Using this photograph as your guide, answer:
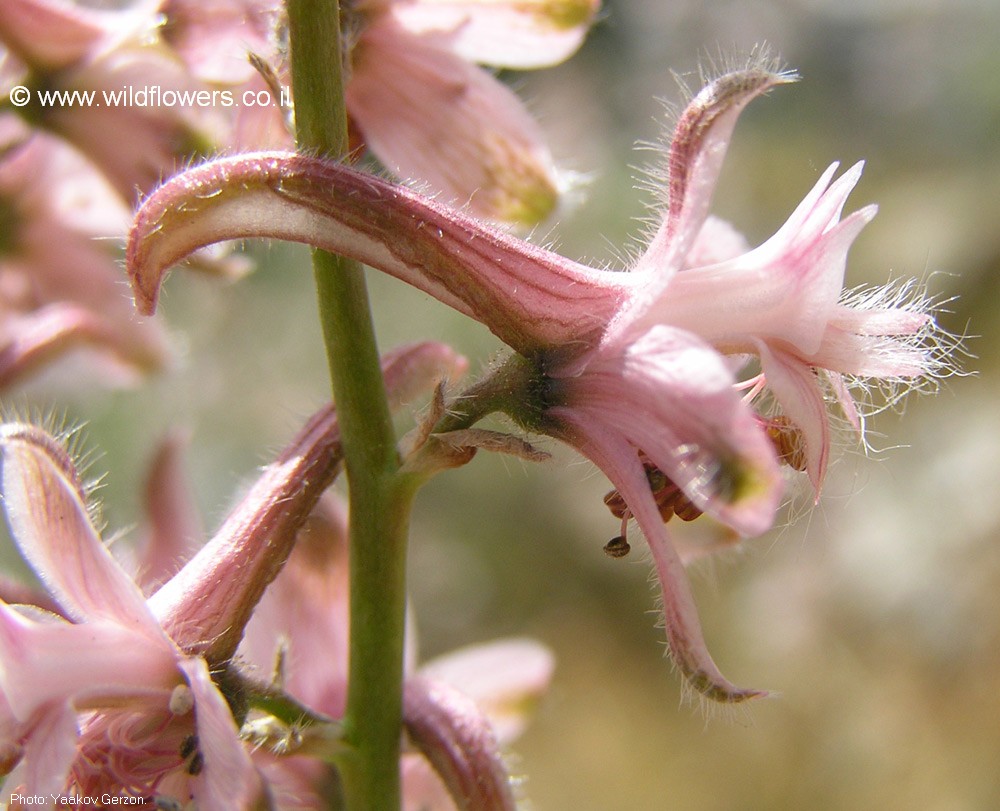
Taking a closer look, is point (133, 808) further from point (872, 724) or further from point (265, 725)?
point (872, 724)

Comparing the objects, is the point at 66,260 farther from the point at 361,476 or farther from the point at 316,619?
the point at 361,476

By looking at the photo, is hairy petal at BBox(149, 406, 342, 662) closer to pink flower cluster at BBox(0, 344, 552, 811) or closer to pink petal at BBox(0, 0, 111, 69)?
pink flower cluster at BBox(0, 344, 552, 811)

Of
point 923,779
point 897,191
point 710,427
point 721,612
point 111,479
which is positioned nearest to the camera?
point 710,427

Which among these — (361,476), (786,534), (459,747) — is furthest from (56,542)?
(786,534)

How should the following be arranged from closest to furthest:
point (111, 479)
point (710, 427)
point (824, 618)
Answer: point (710, 427), point (111, 479), point (824, 618)

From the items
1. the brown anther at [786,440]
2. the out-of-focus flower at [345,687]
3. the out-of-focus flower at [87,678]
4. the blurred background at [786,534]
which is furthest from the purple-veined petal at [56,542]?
the blurred background at [786,534]

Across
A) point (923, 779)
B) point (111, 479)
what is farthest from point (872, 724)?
point (111, 479)

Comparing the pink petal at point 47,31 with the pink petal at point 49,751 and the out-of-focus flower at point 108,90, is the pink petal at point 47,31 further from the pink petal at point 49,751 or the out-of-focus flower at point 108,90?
the pink petal at point 49,751
